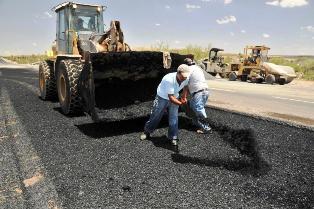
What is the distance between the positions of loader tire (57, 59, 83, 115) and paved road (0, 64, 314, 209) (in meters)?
0.44

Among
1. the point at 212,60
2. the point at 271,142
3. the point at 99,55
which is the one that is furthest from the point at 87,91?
the point at 212,60

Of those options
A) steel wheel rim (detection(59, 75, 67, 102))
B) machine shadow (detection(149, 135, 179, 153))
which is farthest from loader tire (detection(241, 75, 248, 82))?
machine shadow (detection(149, 135, 179, 153))

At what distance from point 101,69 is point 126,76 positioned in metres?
0.68

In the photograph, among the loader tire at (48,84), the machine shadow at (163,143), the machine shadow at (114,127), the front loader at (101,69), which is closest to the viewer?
the machine shadow at (163,143)

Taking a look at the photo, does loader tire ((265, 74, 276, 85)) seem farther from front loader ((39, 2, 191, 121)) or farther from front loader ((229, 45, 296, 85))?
front loader ((39, 2, 191, 121))

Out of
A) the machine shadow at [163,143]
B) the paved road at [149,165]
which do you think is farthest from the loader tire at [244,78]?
the machine shadow at [163,143]

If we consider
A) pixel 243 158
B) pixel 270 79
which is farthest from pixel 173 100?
pixel 270 79

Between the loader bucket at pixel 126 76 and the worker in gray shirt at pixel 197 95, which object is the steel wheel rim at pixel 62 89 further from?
the worker in gray shirt at pixel 197 95

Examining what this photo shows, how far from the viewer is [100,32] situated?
36.5ft

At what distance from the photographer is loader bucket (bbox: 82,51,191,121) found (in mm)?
8336

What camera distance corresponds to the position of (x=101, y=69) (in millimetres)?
8383

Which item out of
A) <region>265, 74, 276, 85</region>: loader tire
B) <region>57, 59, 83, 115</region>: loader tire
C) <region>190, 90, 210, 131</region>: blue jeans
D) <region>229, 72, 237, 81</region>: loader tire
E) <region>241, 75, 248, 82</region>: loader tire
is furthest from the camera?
<region>229, 72, 237, 81</region>: loader tire

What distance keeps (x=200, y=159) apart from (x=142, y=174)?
1.13 meters

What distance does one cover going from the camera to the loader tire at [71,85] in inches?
346
